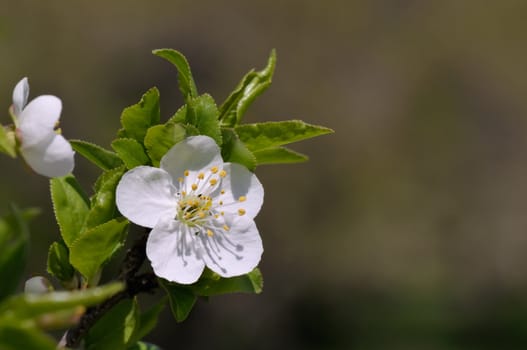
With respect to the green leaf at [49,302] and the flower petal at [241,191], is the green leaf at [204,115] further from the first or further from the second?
the green leaf at [49,302]

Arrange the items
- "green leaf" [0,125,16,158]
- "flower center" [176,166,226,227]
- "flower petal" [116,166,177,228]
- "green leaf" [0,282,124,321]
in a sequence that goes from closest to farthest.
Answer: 1. "green leaf" [0,282,124,321]
2. "green leaf" [0,125,16,158]
3. "flower petal" [116,166,177,228]
4. "flower center" [176,166,226,227]

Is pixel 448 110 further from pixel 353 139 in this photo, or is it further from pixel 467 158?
pixel 353 139

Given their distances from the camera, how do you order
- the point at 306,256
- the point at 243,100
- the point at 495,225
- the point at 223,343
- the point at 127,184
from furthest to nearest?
the point at 495,225
the point at 306,256
the point at 223,343
the point at 243,100
the point at 127,184

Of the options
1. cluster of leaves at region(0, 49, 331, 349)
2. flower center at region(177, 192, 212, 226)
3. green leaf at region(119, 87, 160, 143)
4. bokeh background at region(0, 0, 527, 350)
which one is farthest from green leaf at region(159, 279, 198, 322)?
bokeh background at region(0, 0, 527, 350)

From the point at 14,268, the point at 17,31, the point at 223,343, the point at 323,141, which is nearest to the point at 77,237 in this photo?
the point at 14,268

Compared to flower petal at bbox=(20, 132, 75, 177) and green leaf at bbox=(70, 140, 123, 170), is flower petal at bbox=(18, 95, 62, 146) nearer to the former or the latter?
flower petal at bbox=(20, 132, 75, 177)

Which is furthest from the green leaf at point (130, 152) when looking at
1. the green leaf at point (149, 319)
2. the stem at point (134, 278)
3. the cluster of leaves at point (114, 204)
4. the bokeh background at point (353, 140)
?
the bokeh background at point (353, 140)

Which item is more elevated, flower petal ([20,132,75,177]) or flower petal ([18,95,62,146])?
flower petal ([18,95,62,146])
